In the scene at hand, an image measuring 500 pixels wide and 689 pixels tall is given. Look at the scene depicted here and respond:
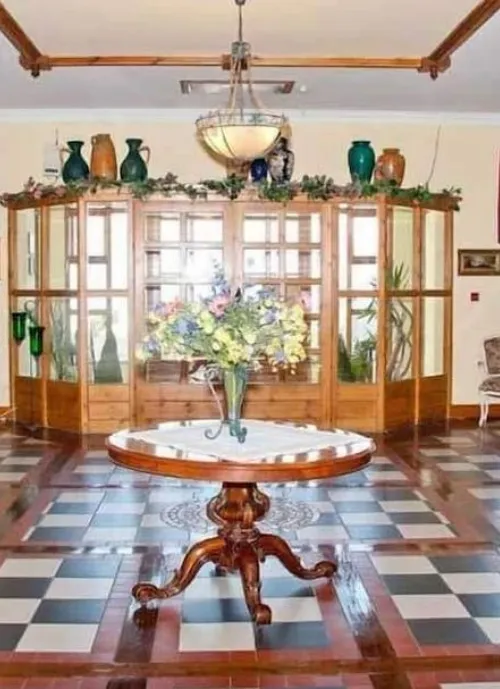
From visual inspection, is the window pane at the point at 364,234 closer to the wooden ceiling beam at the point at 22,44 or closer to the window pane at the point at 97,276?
the window pane at the point at 97,276

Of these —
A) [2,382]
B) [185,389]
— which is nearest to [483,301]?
[185,389]

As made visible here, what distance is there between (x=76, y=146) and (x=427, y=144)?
10.6 feet

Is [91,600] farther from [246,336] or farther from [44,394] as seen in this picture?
[44,394]

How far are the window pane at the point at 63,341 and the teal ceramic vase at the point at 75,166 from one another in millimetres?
1049

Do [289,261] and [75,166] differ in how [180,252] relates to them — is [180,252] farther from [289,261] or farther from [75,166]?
[75,166]

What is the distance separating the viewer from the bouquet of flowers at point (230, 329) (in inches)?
145

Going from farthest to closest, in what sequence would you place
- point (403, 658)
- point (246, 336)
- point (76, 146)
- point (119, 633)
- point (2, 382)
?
point (2, 382), point (76, 146), point (246, 336), point (119, 633), point (403, 658)

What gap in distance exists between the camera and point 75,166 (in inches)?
302

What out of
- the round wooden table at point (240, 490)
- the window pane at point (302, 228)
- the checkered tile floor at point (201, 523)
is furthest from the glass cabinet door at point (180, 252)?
the round wooden table at point (240, 490)

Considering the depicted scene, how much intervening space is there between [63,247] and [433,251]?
3.37 metres

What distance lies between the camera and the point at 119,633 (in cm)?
344

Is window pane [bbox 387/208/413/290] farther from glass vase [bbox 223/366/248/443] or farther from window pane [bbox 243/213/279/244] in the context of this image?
glass vase [bbox 223/366/248/443]

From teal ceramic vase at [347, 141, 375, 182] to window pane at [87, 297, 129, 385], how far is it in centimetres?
226

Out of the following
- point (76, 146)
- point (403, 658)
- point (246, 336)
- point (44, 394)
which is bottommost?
point (403, 658)
